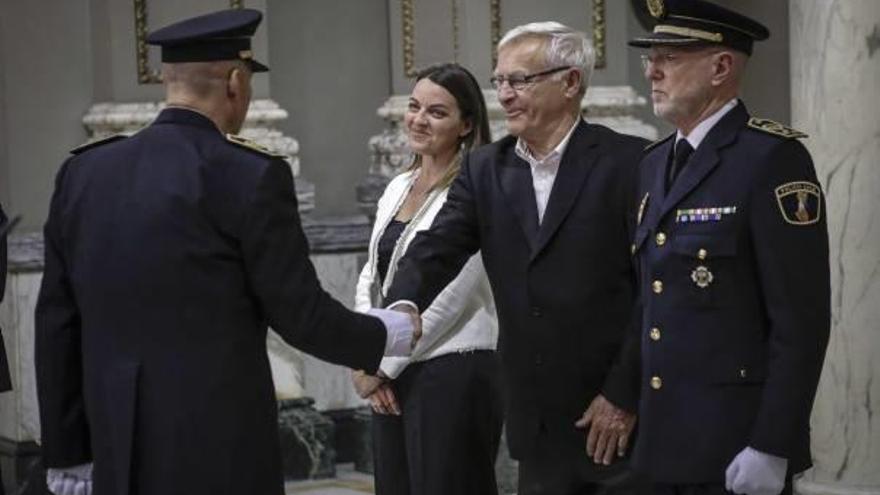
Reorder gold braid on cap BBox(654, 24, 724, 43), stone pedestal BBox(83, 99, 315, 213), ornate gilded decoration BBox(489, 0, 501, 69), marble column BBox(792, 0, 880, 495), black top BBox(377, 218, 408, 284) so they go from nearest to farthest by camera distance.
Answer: gold braid on cap BBox(654, 24, 724, 43)
black top BBox(377, 218, 408, 284)
marble column BBox(792, 0, 880, 495)
stone pedestal BBox(83, 99, 315, 213)
ornate gilded decoration BBox(489, 0, 501, 69)

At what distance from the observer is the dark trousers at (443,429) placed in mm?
5551

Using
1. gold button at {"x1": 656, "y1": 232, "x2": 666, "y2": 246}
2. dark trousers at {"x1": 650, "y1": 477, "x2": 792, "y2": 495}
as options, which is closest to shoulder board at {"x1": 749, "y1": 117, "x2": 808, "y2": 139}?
gold button at {"x1": 656, "y1": 232, "x2": 666, "y2": 246}

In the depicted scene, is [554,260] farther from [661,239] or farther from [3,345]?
[3,345]

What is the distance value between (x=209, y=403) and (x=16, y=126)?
4.00m

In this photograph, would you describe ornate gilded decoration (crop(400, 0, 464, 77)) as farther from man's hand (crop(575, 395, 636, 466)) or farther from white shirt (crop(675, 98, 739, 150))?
white shirt (crop(675, 98, 739, 150))

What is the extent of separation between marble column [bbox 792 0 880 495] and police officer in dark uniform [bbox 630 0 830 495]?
2.09 metres

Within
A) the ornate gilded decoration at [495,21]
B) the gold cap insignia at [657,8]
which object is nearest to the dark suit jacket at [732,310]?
the gold cap insignia at [657,8]

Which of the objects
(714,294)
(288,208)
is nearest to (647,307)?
(714,294)

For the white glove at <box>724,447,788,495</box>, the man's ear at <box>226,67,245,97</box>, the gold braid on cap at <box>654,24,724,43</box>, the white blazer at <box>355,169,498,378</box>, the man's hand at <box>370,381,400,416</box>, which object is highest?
the gold braid on cap at <box>654,24,724,43</box>

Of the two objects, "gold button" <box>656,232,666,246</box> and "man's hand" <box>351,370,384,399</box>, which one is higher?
"gold button" <box>656,232,666,246</box>

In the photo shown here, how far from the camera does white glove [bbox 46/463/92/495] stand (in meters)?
4.68

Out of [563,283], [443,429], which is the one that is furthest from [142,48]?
[563,283]

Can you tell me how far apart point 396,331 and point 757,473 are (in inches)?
36.2

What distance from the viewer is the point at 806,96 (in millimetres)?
6922
